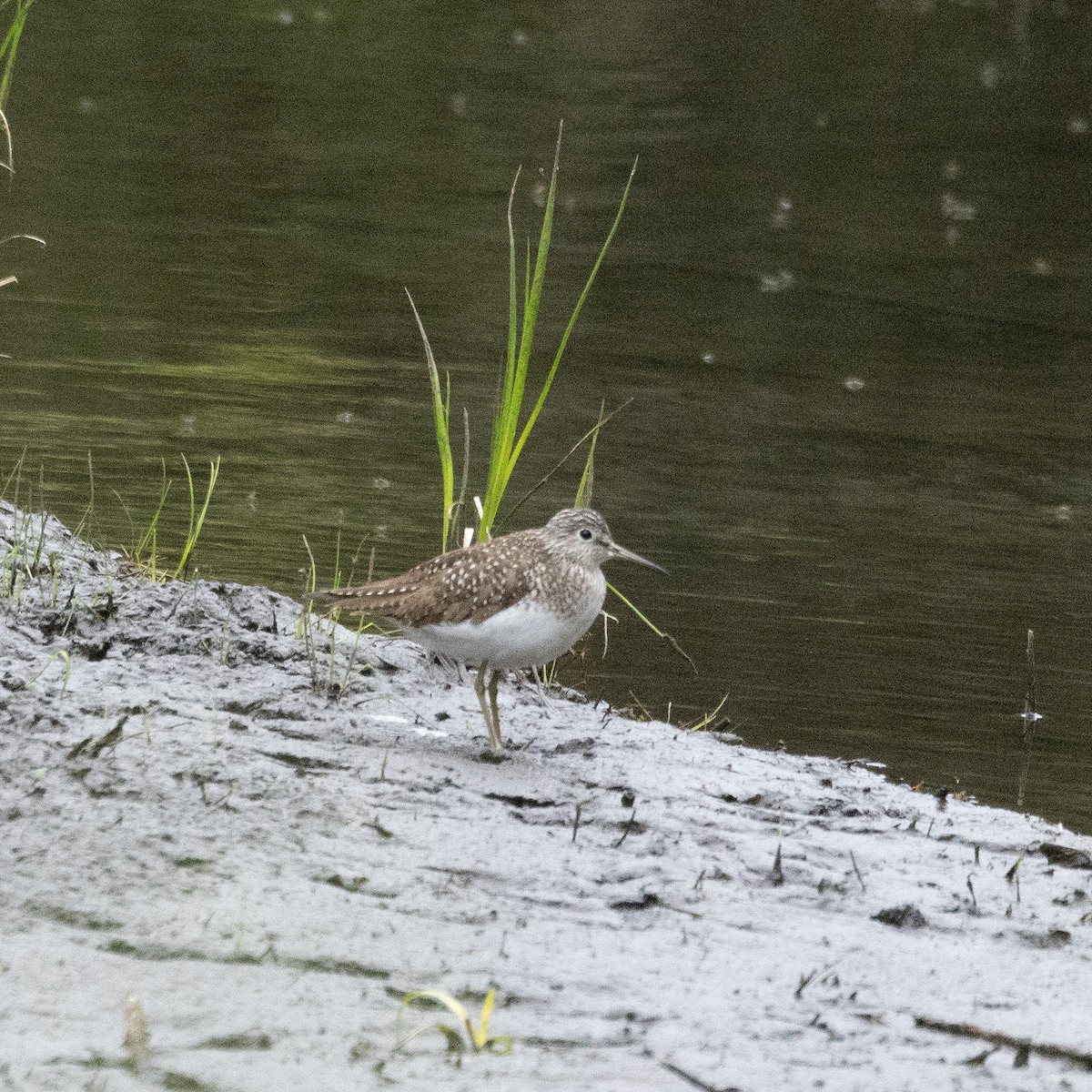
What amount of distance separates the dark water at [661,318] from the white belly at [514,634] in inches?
65.3

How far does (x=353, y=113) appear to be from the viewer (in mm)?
21703

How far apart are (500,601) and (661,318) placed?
929 cm

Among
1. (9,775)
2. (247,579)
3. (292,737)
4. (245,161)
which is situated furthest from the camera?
(245,161)

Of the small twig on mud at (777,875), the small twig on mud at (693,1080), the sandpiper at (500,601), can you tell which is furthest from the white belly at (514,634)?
the small twig on mud at (693,1080)

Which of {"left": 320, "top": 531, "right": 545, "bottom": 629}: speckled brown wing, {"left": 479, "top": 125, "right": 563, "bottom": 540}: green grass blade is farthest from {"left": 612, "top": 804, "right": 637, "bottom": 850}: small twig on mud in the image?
{"left": 479, "top": 125, "right": 563, "bottom": 540}: green grass blade

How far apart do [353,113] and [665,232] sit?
556 cm

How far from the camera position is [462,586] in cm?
594

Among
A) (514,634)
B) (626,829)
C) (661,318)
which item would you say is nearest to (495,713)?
(514,634)

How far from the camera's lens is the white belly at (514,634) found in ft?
19.3

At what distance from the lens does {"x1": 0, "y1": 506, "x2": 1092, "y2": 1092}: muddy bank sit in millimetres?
4117

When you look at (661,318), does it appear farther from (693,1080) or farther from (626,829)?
(693,1080)

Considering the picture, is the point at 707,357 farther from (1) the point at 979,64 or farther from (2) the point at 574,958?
(1) the point at 979,64

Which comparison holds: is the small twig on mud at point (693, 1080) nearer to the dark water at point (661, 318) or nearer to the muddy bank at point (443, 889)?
the muddy bank at point (443, 889)

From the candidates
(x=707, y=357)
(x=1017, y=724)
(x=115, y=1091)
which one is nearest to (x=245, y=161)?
(x=707, y=357)
